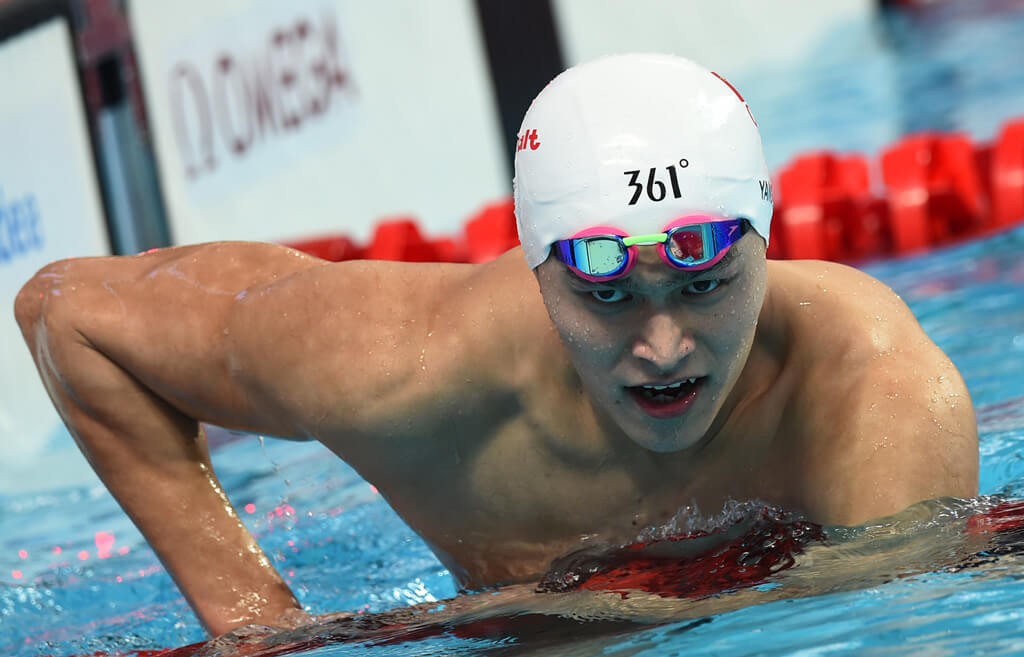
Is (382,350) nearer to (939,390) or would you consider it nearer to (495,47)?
(939,390)

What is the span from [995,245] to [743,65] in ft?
15.0

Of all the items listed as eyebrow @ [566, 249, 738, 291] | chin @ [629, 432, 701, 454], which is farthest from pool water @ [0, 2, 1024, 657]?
eyebrow @ [566, 249, 738, 291]

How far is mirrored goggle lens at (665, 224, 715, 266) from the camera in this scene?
152cm

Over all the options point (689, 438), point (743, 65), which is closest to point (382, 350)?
point (689, 438)

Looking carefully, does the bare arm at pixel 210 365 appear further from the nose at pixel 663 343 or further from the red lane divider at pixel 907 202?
the red lane divider at pixel 907 202

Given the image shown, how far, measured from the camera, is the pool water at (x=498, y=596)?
1563 millimetres

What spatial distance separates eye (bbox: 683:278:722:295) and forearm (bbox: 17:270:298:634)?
0.96 metres

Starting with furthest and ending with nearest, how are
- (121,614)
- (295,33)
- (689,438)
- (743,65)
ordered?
(743,65) < (295,33) < (121,614) < (689,438)

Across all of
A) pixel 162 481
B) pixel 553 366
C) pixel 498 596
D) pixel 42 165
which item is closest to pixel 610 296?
pixel 553 366

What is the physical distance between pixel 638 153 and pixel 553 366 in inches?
15.8

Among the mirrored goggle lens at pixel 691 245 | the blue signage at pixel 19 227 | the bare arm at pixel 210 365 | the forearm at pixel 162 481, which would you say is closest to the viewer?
the mirrored goggle lens at pixel 691 245

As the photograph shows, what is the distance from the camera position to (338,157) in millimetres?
7930

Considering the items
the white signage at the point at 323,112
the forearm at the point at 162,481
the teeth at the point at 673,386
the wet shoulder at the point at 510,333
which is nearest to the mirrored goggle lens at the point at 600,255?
the teeth at the point at 673,386

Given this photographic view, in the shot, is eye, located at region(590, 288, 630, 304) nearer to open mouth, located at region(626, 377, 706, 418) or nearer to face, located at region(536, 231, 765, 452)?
face, located at region(536, 231, 765, 452)
